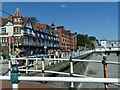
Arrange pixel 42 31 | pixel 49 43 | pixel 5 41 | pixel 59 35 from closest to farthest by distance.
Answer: pixel 5 41
pixel 42 31
pixel 49 43
pixel 59 35

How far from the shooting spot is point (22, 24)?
7250 cm

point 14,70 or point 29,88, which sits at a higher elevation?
point 14,70

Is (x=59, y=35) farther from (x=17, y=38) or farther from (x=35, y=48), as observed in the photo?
(x=17, y=38)

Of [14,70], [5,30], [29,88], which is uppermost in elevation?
[5,30]

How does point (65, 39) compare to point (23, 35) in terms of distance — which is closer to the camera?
point (23, 35)

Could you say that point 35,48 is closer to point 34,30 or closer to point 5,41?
point 34,30

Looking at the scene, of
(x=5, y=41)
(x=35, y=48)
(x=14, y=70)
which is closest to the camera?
(x=14, y=70)

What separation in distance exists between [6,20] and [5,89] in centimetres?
6943

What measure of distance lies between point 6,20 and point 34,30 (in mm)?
11282

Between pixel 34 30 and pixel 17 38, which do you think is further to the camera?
pixel 34 30

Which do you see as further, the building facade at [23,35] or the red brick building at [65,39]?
the red brick building at [65,39]

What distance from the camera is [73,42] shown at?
149 m

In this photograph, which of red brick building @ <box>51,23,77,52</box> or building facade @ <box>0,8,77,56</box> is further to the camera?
red brick building @ <box>51,23,77,52</box>

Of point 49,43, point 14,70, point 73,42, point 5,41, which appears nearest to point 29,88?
point 14,70
